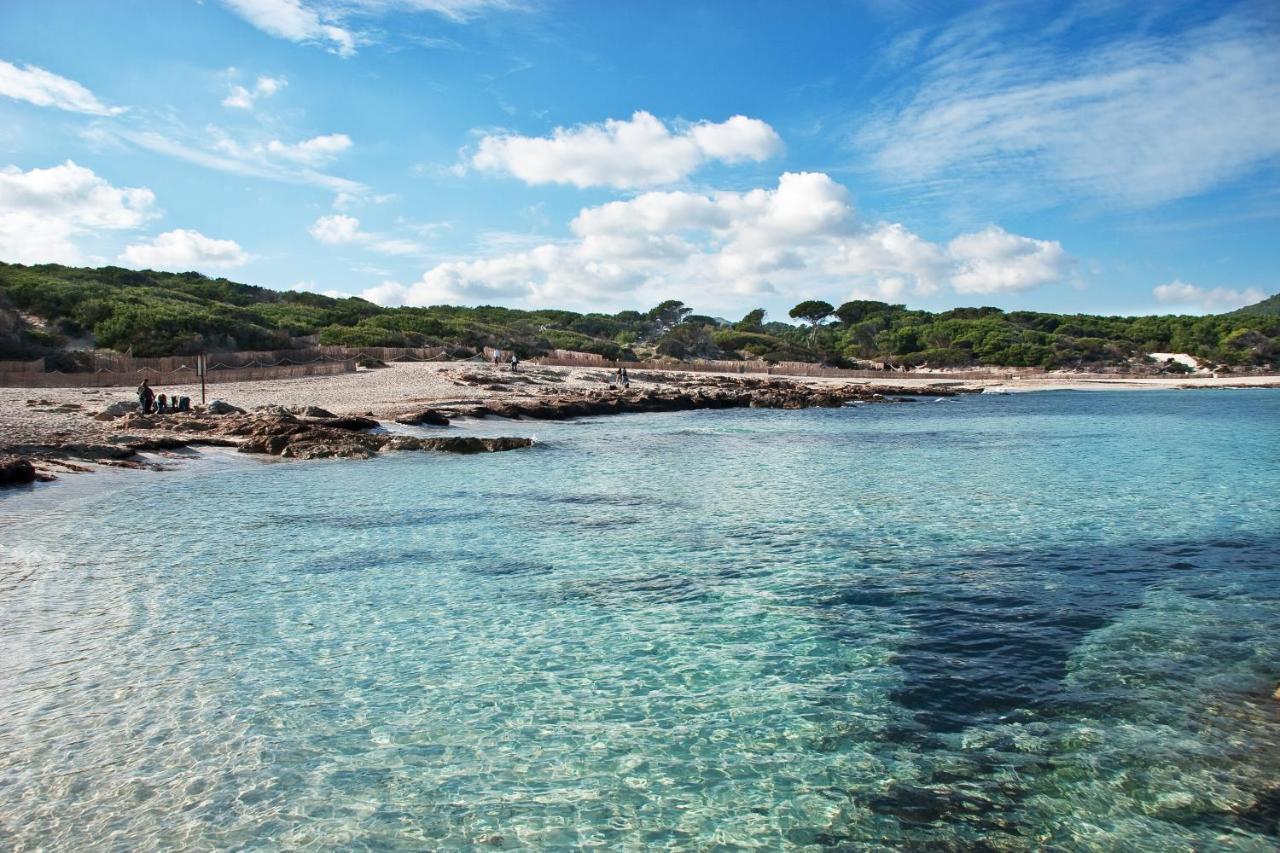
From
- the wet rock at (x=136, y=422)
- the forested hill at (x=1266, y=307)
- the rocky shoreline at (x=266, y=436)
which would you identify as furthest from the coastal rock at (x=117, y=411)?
the forested hill at (x=1266, y=307)

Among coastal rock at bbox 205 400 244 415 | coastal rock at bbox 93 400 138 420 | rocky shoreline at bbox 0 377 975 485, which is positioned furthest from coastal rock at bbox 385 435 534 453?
coastal rock at bbox 93 400 138 420

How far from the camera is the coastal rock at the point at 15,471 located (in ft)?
51.3

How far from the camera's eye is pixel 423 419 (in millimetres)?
30047

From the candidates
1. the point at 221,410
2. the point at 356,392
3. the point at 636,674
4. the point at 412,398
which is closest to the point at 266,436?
the point at 221,410

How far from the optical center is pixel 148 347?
46406 mm

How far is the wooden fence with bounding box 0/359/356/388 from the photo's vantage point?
32.2 m

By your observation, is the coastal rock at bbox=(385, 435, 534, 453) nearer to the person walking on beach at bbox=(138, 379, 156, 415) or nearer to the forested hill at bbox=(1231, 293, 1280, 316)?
the person walking on beach at bbox=(138, 379, 156, 415)

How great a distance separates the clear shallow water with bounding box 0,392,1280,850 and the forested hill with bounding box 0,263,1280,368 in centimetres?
3617

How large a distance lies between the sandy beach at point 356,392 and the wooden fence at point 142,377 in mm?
640

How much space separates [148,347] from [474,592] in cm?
4538

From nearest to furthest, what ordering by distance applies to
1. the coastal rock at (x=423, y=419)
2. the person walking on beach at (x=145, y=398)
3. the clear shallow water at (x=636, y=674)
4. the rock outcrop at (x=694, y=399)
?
1. the clear shallow water at (x=636, y=674)
2. the person walking on beach at (x=145, y=398)
3. the coastal rock at (x=423, y=419)
4. the rock outcrop at (x=694, y=399)

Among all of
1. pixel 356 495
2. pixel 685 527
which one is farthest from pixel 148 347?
pixel 685 527

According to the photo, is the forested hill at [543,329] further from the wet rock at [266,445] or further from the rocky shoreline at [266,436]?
the wet rock at [266,445]

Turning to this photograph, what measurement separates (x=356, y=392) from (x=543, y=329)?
6272cm
